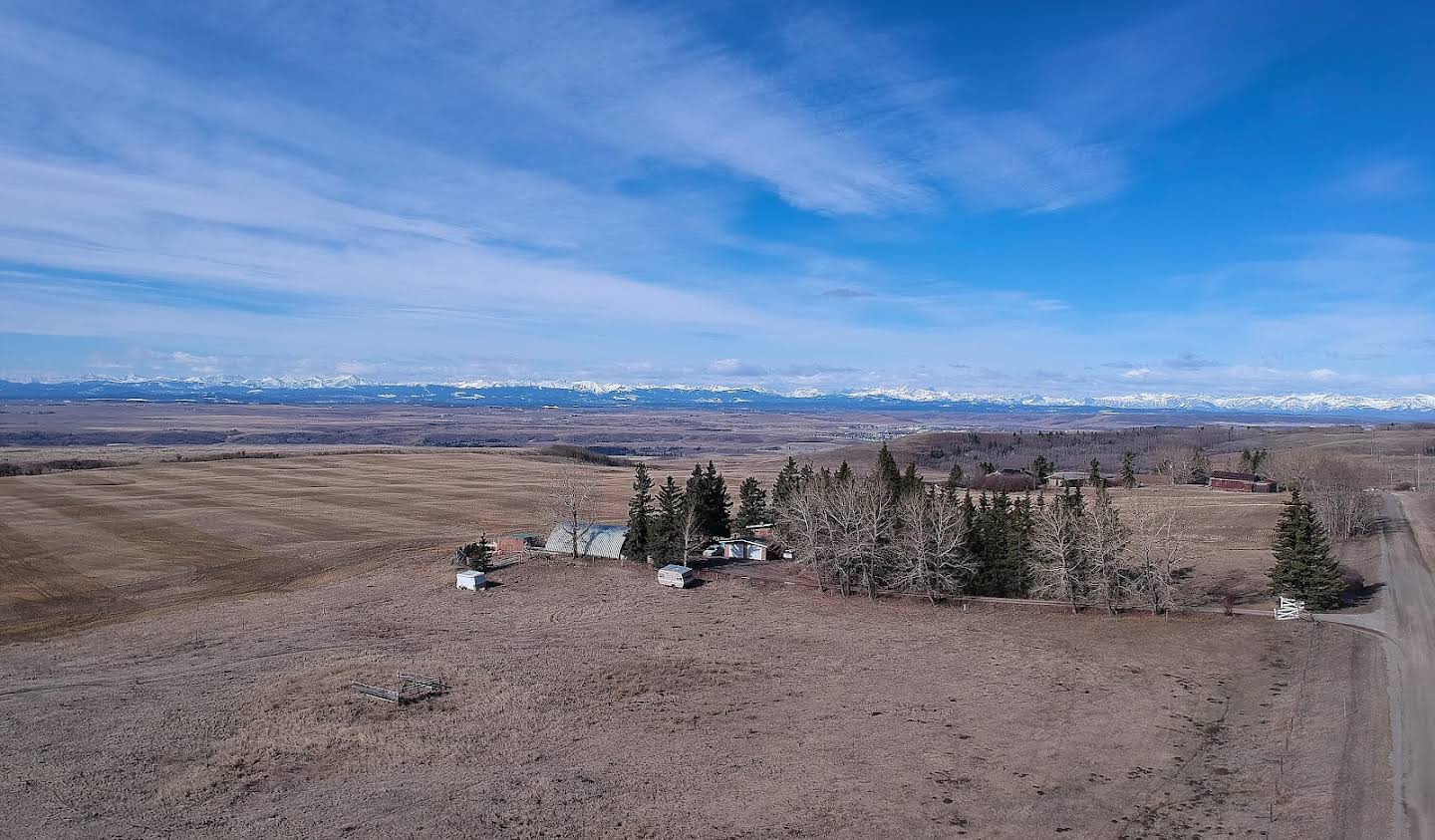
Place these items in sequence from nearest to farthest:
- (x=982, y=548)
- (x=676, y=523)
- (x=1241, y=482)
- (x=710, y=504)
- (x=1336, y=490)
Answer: (x=982, y=548) < (x=676, y=523) < (x=710, y=504) < (x=1336, y=490) < (x=1241, y=482)

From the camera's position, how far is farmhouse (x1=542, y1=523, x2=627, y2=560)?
194 feet

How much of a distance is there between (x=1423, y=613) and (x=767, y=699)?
38.2 meters

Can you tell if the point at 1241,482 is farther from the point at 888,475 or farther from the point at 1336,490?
the point at 888,475

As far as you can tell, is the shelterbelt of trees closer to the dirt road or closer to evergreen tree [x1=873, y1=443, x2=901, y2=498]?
evergreen tree [x1=873, y1=443, x2=901, y2=498]

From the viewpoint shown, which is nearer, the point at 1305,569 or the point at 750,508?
the point at 1305,569

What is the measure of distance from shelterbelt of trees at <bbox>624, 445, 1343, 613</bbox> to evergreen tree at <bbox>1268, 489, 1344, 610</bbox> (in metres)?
0.06

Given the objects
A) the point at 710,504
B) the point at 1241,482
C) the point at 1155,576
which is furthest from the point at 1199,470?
the point at 710,504

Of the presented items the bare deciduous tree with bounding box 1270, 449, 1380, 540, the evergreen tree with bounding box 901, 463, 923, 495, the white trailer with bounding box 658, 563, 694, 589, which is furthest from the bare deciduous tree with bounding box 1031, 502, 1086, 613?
the white trailer with bounding box 658, 563, 694, 589

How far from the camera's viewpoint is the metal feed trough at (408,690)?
102ft

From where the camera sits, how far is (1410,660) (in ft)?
114

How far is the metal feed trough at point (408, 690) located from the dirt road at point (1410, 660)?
32537 mm

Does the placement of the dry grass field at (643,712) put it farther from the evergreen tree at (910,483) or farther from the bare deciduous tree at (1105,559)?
the evergreen tree at (910,483)

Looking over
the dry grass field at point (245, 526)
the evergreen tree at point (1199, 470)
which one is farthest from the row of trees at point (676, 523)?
the evergreen tree at point (1199, 470)

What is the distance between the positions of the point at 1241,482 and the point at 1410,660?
73960 mm
